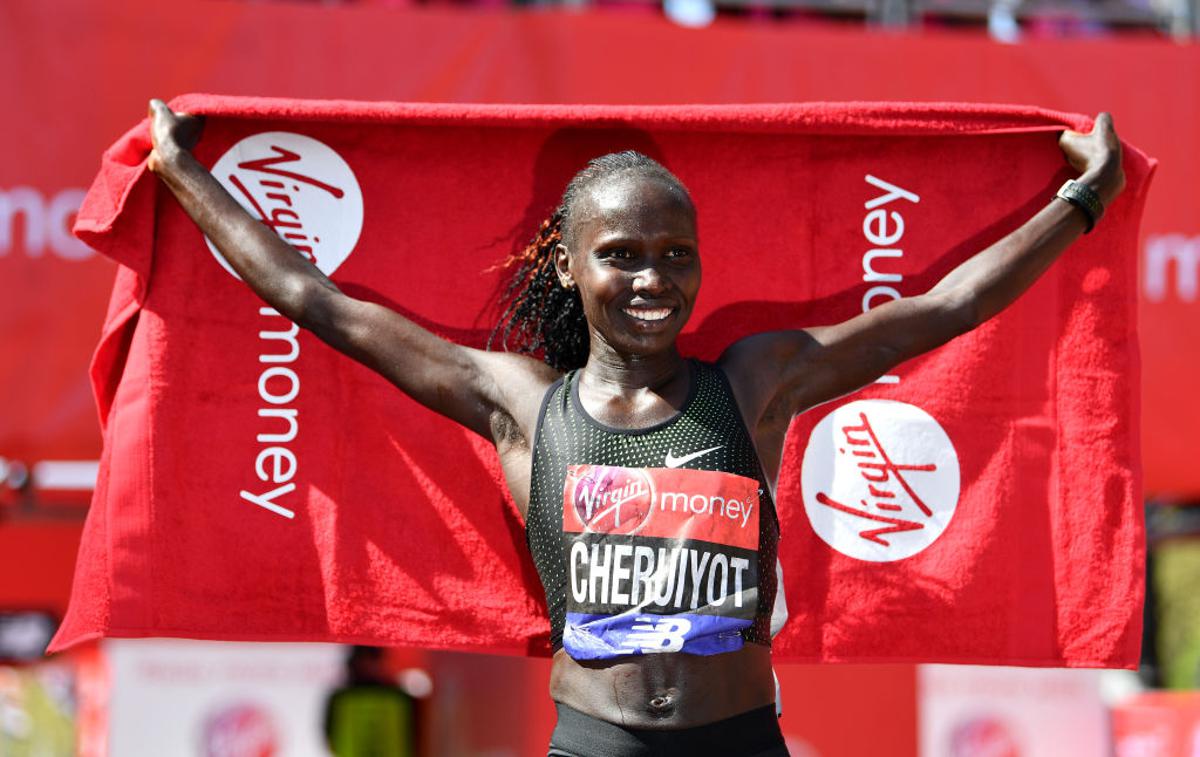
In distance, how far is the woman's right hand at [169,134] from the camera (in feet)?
9.86

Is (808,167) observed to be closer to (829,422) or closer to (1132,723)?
(829,422)

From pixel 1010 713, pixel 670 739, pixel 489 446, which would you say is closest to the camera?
pixel 670 739

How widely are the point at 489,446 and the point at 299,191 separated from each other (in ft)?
2.24

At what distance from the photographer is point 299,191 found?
10.5ft

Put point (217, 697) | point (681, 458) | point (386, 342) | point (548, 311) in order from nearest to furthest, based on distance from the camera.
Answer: point (681, 458) → point (386, 342) → point (548, 311) → point (217, 697)

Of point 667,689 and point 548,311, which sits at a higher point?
point 548,311

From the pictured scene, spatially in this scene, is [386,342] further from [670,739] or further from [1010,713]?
[1010,713]

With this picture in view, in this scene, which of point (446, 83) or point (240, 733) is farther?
point (240, 733)

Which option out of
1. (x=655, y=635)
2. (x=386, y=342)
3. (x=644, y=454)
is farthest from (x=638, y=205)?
(x=655, y=635)

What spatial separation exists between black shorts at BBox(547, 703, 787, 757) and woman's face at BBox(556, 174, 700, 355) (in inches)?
25.8

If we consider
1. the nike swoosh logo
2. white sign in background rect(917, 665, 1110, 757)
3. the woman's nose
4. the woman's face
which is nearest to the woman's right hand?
the woman's face

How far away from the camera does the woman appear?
100 inches

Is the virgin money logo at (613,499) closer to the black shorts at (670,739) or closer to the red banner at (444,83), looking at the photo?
the black shorts at (670,739)

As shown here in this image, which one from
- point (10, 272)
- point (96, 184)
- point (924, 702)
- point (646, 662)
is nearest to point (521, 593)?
point (646, 662)
